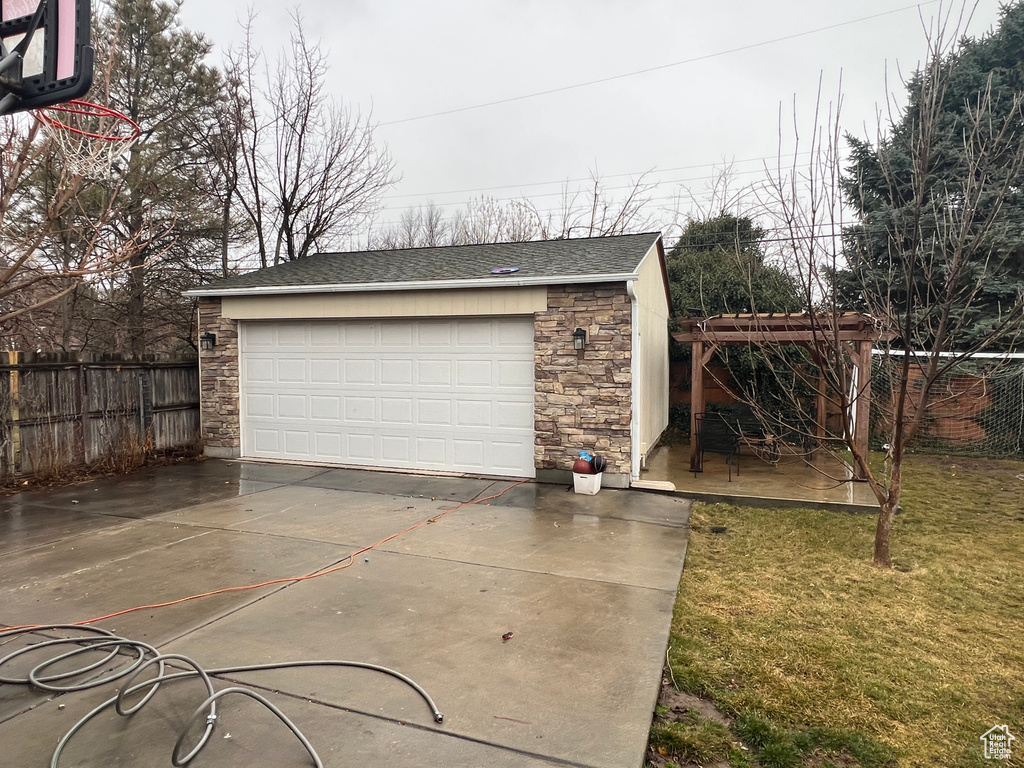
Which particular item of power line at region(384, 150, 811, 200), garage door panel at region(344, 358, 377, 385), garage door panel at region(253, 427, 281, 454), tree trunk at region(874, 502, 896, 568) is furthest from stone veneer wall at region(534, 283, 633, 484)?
power line at region(384, 150, 811, 200)

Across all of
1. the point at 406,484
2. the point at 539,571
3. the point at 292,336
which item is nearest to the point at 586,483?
the point at 406,484

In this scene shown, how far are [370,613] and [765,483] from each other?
19.0 feet

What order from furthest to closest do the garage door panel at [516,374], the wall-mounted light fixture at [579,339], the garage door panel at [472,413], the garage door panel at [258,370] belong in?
the garage door panel at [258,370] < the garage door panel at [472,413] < the garage door panel at [516,374] < the wall-mounted light fixture at [579,339]

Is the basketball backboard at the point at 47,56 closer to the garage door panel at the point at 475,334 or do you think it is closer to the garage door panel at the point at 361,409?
the garage door panel at the point at 475,334

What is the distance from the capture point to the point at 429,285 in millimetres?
8133

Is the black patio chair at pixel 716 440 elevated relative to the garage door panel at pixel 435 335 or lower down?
lower down

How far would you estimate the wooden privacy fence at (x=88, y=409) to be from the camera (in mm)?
7723

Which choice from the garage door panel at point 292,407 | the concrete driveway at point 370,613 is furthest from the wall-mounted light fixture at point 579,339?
the garage door panel at point 292,407

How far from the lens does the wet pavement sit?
687 centimetres

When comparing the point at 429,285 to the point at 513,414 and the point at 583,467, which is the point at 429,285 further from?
the point at 583,467

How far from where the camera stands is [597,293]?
7500 mm

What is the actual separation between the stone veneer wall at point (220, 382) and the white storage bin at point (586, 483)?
225 inches

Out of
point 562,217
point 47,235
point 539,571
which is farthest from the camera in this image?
point 562,217

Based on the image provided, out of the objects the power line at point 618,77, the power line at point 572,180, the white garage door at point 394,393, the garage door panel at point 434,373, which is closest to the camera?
the white garage door at point 394,393
